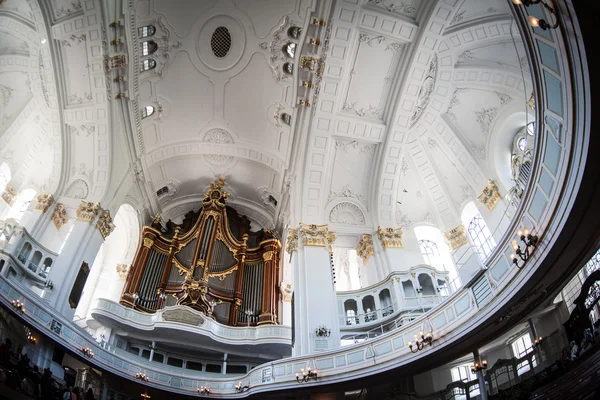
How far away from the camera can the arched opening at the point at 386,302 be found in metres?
16.7

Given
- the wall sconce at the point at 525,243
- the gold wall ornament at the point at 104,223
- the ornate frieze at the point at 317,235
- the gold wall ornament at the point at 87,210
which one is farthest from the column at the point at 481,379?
the gold wall ornament at the point at 87,210

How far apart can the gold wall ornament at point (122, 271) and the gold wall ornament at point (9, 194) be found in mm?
6799

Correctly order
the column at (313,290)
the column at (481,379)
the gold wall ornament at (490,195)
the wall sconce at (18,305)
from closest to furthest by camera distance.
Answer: the column at (481,379) → the wall sconce at (18,305) → the column at (313,290) → the gold wall ornament at (490,195)

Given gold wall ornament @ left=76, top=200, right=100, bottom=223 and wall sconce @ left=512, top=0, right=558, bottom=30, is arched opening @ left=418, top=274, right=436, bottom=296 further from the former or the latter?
gold wall ornament @ left=76, top=200, right=100, bottom=223

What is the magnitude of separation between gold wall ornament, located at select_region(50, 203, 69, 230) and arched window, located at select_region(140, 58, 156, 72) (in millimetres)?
7731

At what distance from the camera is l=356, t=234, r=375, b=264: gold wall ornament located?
19547 millimetres

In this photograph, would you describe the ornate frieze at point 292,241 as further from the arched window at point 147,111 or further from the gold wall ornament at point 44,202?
the gold wall ornament at point 44,202

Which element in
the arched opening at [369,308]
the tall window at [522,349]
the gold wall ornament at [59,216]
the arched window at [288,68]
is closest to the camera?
the tall window at [522,349]

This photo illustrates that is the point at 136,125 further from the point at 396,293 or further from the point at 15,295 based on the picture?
the point at 396,293

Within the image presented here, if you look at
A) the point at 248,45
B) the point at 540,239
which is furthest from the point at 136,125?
the point at 540,239

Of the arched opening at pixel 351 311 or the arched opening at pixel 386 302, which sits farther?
the arched opening at pixel 351 311

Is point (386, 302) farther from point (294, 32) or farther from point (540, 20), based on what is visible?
point (294, 32)

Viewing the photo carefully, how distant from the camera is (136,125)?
22.2m

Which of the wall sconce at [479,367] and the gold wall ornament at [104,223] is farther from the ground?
the gold wall ornament at [104,223]
